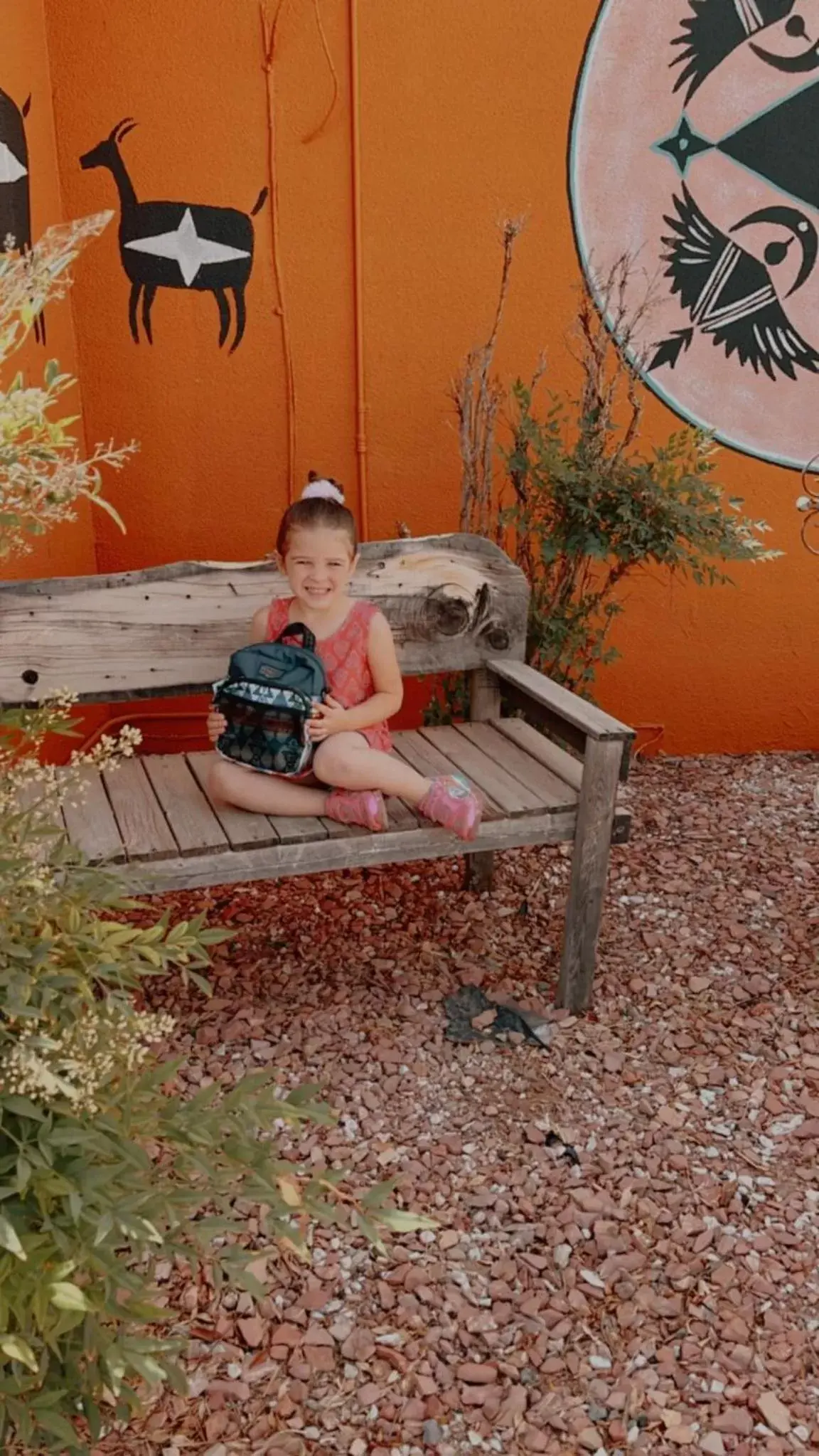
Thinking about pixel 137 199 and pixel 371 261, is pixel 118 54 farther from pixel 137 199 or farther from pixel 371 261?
pixel 371 261

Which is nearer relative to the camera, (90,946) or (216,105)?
(90,946)

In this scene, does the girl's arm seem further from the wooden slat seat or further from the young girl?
the wooden slat seat

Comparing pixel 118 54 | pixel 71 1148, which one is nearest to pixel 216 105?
pixel 118 54

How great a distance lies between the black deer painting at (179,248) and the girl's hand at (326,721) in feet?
5.55

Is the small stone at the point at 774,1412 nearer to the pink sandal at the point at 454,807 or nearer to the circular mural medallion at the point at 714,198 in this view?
the pink sandal at the point at 454,807

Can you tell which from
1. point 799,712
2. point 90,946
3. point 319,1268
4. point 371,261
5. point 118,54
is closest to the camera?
point 90,946

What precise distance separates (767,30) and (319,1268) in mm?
4108

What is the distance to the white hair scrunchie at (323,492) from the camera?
277 cm

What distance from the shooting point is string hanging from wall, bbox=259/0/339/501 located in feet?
11.5

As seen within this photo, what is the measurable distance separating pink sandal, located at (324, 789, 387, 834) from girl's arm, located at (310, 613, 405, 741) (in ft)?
0.60

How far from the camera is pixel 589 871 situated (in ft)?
9.49

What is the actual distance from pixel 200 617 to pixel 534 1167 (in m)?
1.65

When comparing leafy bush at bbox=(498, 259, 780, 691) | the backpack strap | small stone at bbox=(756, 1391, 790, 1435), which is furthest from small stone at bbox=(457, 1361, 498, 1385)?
leafy bush at bbox=(498, 259, 780, 691)

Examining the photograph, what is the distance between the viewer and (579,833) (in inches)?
112
